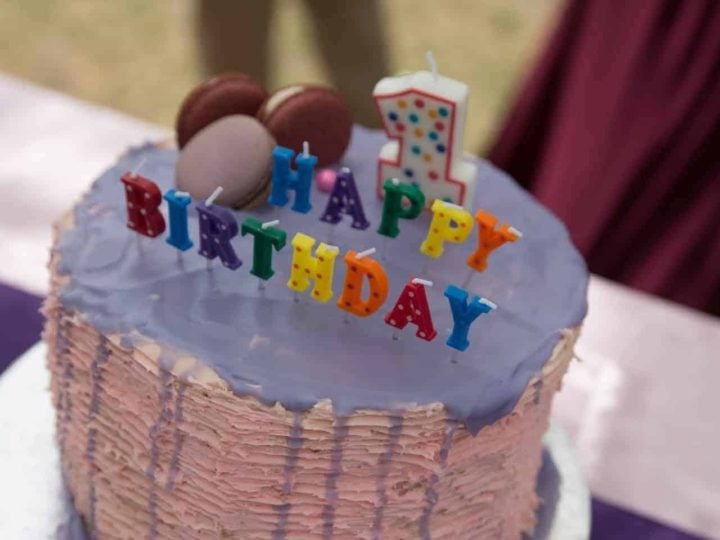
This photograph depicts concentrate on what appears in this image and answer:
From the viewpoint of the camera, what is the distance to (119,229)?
1.19 meters

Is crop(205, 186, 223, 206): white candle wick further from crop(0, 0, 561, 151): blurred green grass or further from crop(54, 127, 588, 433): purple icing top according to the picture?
crop(0, 0, 561, 151): blurred green grass

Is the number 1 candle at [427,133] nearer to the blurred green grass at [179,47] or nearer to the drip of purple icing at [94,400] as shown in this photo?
the drip of purple icing at [94,400]

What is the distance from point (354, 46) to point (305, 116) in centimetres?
136

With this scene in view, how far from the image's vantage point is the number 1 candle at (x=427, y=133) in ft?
3.77

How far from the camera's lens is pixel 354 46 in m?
2.56

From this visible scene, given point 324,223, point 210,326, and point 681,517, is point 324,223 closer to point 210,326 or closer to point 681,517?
point 210,326

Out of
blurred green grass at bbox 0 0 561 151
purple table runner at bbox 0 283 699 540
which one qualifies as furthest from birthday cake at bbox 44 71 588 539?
blurred green grass at bbox 0 0 561 151

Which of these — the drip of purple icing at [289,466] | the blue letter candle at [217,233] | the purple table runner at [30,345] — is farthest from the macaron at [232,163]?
the purple table runner at [30,345]

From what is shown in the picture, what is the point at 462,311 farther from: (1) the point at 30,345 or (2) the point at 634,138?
(2) the point at 634,138

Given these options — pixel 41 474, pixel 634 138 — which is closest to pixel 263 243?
pixel 41 474

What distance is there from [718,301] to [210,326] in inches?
61.4

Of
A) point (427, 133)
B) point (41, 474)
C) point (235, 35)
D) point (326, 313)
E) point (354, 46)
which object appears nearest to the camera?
point (326, 313)

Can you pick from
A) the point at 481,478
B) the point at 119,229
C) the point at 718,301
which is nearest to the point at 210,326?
the point at 119,229

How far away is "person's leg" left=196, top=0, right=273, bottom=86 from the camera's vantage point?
104 inches
